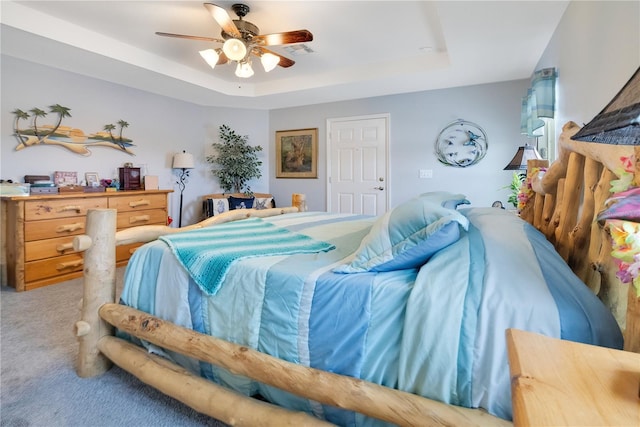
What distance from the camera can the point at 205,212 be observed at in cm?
515

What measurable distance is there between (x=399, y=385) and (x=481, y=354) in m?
0.27

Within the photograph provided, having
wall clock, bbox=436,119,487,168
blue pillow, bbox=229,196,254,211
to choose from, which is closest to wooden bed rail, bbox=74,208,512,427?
blue pillow, bbox=229,196,254,211

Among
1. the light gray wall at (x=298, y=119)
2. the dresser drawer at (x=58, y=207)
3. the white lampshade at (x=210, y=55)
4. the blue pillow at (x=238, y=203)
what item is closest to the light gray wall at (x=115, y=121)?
the light gray wall at (x=298, y=119)

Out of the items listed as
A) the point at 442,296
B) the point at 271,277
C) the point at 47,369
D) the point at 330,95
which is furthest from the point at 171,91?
the point at 442,296

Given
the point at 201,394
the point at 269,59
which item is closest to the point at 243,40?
the point at 269,59

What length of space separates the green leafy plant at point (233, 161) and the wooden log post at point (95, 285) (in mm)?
3555

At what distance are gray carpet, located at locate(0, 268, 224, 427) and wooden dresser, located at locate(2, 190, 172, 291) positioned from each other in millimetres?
1003

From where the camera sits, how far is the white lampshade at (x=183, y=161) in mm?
4820

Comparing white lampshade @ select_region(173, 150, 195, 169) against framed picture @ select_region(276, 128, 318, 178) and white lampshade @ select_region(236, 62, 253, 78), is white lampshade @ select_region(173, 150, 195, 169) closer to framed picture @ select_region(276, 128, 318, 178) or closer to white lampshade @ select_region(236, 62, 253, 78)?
framed picture @ select_region(276, 128, 318, 178)

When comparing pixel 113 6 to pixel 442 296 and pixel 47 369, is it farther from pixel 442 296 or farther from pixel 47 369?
pixel 442 296

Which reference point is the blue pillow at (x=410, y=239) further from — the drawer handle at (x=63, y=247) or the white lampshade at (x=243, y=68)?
the drawer handle at (x=63, y=247)

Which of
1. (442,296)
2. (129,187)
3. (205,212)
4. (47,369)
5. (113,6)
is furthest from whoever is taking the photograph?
(205,212)

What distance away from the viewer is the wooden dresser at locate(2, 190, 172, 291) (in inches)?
122

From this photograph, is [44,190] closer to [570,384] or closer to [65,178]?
[65,178]
